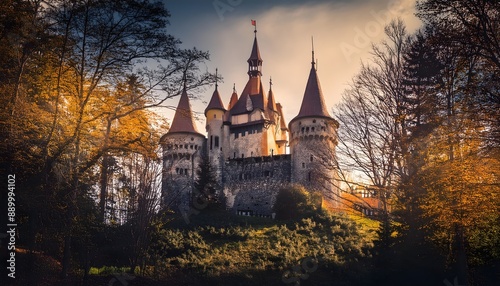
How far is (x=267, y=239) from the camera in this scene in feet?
102

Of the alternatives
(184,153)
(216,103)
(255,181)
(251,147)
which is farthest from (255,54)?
(255,181)

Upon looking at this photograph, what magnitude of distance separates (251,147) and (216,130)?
14.2 feet

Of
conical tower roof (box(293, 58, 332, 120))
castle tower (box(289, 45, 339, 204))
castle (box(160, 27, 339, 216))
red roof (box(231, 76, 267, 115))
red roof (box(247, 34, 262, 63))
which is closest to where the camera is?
castle tower (box(289, 45, 339, 204))

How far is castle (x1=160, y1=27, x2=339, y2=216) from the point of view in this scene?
43.9 meters

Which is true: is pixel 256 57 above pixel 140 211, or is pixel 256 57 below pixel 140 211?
above

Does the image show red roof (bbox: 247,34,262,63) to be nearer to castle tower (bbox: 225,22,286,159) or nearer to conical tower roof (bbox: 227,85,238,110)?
castle tower (bbox: 225,22,286,159)

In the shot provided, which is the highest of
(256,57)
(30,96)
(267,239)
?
(256,57)

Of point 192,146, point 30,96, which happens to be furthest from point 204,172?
point 30,96

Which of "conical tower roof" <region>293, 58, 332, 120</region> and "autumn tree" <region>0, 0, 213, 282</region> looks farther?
"conical tower roof" <region>293, 58, 332, 120</region>

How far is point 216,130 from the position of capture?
49781 mm

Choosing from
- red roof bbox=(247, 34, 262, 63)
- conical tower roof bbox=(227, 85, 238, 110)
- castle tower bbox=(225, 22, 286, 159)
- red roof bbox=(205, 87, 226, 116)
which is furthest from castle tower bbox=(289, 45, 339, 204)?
red roof bbox=(247, 34, 262, 63)

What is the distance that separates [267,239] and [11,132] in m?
20.0

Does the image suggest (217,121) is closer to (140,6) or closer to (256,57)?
(256,57)

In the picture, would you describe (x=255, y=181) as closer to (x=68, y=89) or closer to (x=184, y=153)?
(x=184, y=153)
